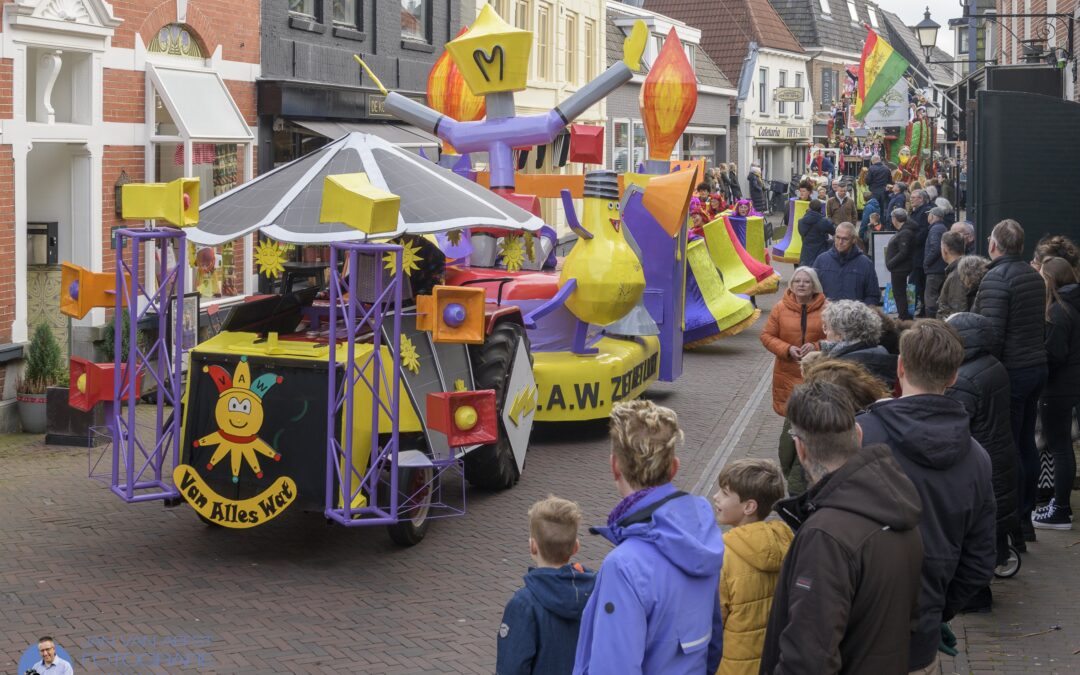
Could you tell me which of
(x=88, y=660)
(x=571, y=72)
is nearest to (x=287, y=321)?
(x=88, y=660)

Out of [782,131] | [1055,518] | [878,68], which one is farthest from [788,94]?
[1055,518]

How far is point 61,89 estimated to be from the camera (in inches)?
512

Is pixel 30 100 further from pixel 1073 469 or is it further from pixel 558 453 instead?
pixel 1073 469

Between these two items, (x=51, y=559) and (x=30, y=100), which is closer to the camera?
(x=51, y=559)

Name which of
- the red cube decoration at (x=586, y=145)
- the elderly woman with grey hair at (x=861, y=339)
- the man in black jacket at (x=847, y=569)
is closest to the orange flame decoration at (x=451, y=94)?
the red cube decoration at (x=586, y=145)

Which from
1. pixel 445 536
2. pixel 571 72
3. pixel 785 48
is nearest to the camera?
pixel 445 536

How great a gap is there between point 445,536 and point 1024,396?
136 inches

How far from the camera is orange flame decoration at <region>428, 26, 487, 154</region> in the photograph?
14281 mm

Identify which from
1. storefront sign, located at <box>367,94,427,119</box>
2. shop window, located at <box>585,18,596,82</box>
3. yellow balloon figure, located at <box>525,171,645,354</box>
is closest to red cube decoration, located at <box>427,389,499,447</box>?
yellow balloon figure, located at <box>525,171,645,354</box>

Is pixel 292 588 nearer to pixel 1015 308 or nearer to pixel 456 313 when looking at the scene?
pixel 456 313

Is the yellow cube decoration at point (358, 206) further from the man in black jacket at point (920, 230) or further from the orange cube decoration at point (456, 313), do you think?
the man in black jacket at point (920, 230)

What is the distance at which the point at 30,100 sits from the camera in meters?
12.6

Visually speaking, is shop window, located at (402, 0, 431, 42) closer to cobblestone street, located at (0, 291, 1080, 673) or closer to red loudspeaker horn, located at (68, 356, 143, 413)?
cobblestone street, located at (0, 291, 1080, 673)

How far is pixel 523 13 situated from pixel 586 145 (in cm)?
1588
